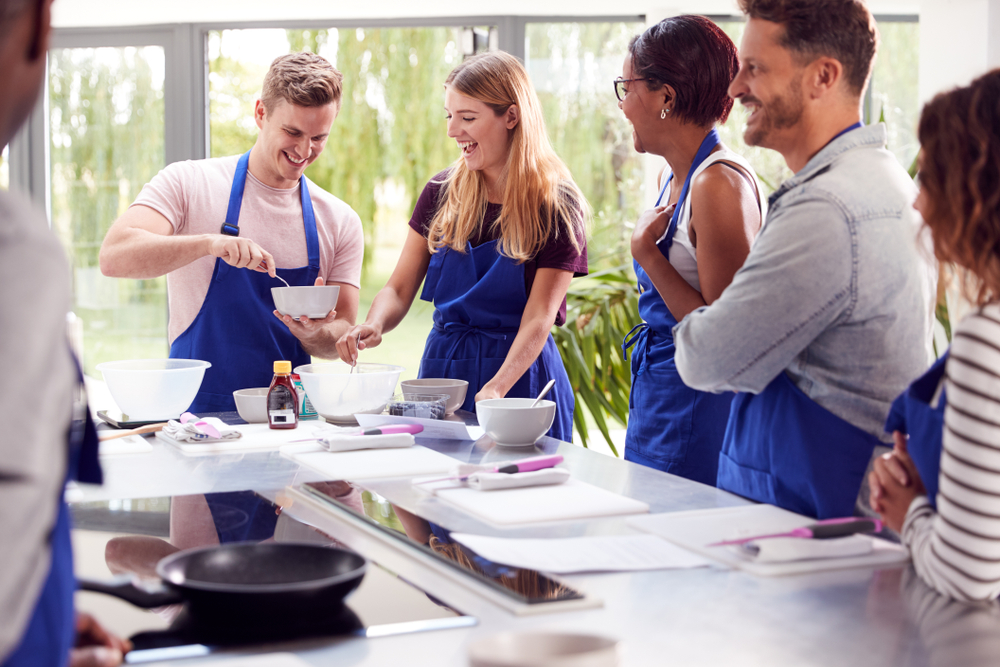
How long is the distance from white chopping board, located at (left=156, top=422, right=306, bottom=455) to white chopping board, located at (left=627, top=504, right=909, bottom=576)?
2.80ft

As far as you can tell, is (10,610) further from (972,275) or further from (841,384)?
(841,384)

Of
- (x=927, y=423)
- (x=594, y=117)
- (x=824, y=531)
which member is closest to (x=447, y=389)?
(x=824, y=531)

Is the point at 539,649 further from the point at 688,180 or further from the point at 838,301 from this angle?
the point at 688,180

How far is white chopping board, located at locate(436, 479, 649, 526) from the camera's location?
1.31 metres

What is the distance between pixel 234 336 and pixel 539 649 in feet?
6.09

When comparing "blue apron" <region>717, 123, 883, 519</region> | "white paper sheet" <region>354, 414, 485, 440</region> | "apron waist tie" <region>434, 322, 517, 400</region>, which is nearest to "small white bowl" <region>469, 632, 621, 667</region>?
"blue apron" <region>717, 123, 883, 519</region>

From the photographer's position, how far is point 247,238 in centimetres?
255

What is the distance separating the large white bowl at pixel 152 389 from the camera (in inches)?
77.8

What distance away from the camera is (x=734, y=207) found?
5.95 ft

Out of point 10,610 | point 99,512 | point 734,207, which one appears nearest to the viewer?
point 10,610

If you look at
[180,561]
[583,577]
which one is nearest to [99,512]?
[180,561]

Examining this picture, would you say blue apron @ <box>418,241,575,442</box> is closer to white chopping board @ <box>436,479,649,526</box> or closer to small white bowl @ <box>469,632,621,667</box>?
white chopping board @ <box>436,479,649,526</box>

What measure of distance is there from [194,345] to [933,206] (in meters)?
1.94

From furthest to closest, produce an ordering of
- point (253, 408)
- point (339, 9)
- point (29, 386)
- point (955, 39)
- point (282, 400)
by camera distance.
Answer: point (339, 9), point (955, 39), point (253, 408), point (282, 400), point (29, 386)
